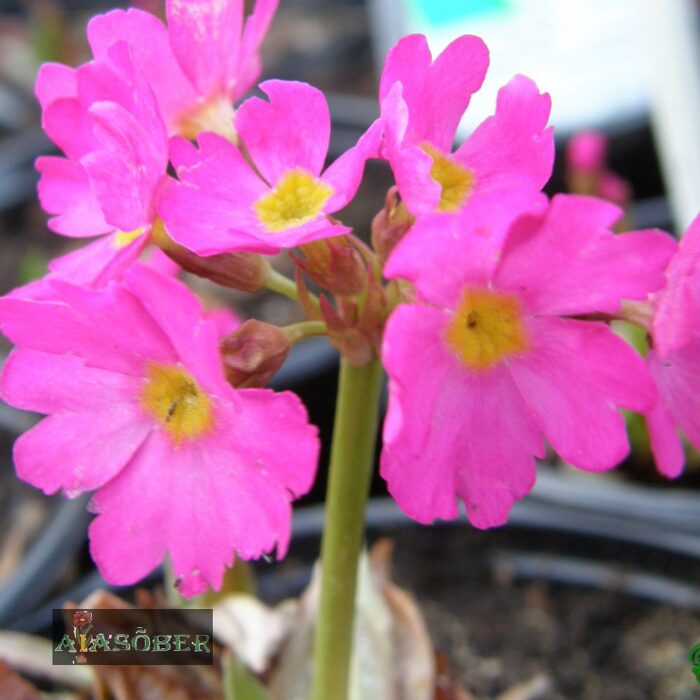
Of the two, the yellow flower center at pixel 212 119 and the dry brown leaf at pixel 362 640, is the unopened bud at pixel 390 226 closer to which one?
the yellow flower center at pixel 212 119

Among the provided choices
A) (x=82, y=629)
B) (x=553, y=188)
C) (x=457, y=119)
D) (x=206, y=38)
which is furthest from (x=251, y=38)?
(x=553, y=188)

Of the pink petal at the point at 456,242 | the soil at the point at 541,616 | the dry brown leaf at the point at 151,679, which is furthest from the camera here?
the soil at the point at 541,616

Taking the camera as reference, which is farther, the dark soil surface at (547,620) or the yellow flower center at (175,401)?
the dark soil surface at (547,620)

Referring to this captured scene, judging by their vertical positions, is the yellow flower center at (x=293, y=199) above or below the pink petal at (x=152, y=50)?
below

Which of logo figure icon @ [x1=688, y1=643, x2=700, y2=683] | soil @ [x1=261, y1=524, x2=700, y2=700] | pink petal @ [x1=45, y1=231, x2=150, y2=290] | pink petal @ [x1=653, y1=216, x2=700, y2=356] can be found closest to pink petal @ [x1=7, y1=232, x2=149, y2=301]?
pink petal @ [x1=45, y1=231, x2=150, y2=290]

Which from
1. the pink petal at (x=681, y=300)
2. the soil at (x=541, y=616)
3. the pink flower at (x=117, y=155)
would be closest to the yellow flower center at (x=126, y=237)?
the pink flower at (x=117, y=155)

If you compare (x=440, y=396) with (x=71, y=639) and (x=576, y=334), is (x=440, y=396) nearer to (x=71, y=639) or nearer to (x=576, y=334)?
(x=576, y=334)

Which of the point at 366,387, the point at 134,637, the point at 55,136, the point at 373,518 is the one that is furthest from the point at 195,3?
the point at 373,518
